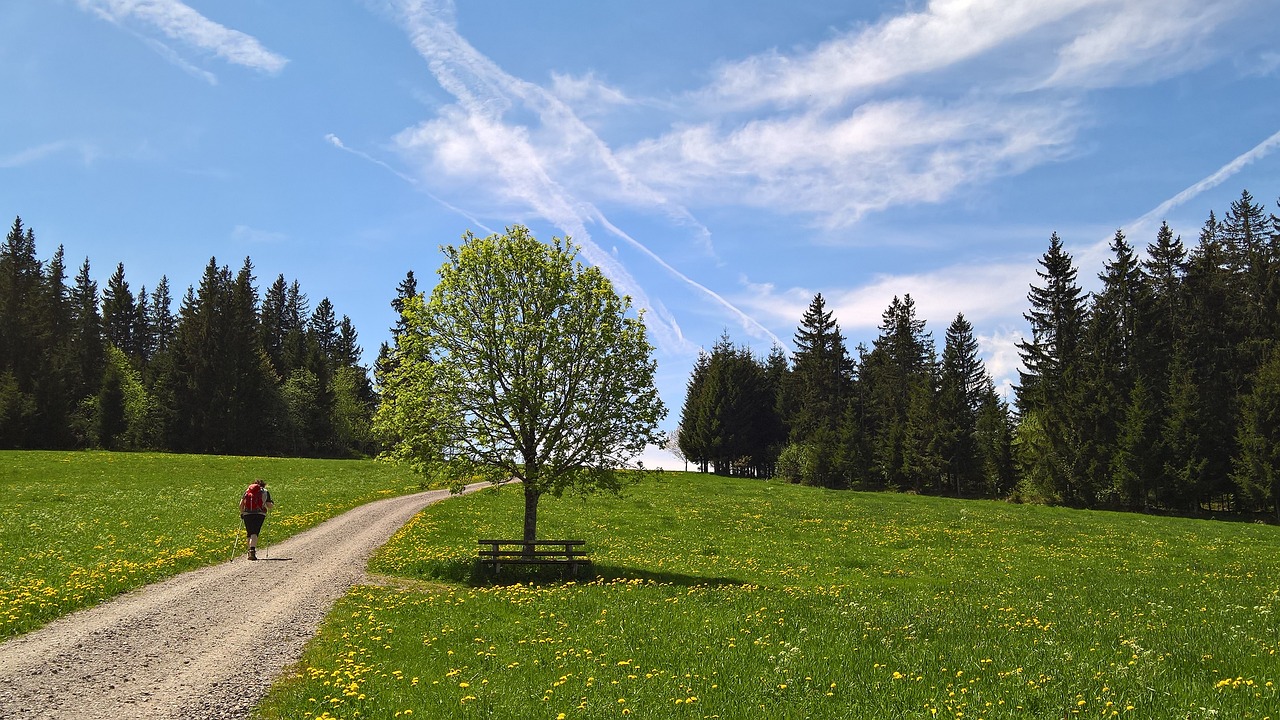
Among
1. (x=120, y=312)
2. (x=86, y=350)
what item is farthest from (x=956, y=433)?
(x=120, y=312)

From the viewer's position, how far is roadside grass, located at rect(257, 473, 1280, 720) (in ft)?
27.9

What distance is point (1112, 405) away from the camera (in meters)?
61.9

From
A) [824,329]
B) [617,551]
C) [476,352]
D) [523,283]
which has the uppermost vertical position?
[824,329]

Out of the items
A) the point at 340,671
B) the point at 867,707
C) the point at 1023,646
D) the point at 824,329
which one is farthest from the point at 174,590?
the point at 824,329

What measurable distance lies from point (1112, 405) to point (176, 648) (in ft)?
240

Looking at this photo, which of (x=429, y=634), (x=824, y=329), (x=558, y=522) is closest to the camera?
(x=429, y=634)

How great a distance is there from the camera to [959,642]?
11.6 m

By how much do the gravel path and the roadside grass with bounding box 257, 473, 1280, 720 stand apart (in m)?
0.85

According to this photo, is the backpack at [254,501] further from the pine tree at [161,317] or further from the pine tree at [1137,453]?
the pine tree at [161,317]

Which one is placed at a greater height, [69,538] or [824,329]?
[824,329]

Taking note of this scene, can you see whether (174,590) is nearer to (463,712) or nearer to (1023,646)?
(463,712)

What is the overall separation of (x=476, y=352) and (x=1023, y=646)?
58.1 ft

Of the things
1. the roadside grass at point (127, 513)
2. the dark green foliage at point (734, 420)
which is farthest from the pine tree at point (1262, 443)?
the roadside grass at point (127, 513)

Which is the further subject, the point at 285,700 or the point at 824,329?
the point at 824,329
